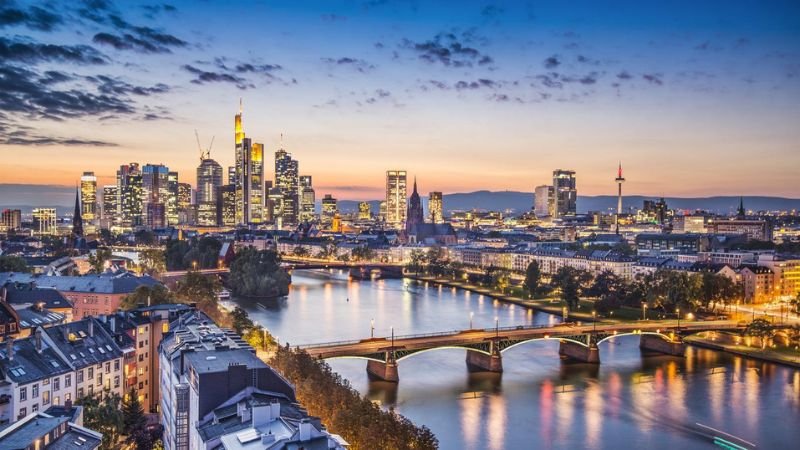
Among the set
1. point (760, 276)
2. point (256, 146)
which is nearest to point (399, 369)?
point (760, 276)

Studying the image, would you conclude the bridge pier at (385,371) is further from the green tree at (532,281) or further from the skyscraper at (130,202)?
the skyscraper at (130,202)

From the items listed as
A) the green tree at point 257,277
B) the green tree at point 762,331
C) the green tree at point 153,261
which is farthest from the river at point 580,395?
the green tree at point 153,261

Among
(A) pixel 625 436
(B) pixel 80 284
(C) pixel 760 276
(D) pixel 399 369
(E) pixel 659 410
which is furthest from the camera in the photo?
(C) pixel 760 276

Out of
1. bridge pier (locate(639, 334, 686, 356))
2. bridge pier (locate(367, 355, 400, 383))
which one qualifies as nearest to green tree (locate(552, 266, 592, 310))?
bridge pier (locate(639, 334, 686, 356))

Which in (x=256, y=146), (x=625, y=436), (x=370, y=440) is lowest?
(x=625, y=436)

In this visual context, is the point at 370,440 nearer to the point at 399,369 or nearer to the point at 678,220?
the point at 399,369
